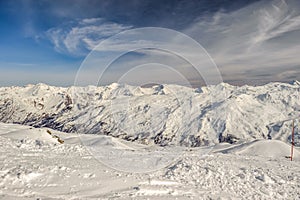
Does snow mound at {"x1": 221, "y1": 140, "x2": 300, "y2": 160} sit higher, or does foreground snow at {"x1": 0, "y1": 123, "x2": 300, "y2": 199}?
foreground snow at {"x1": 0, "y1": 123, "x2": 300, "y2": 199}

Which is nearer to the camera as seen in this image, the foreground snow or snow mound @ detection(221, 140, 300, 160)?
the foreground snow

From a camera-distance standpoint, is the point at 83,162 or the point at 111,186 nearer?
the point at 111,186

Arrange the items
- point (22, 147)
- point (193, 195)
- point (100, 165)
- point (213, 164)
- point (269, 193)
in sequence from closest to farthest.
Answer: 1. point (193, 195)
2. point (269, 193)
3. point (100, 165)
4. point (213, 164)
5. point (22, 147)

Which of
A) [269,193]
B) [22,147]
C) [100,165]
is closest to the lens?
[269,193]

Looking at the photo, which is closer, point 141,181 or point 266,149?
point 141,181

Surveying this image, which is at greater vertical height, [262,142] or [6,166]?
[6,166]

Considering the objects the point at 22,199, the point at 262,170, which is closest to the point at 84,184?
the point at 22,199

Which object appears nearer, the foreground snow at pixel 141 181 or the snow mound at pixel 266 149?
the foreground snow at pixel 141 181

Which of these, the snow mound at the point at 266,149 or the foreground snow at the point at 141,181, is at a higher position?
the foreground snow at the point at 141,181

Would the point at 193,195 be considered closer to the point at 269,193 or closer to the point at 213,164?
the point at 269,193

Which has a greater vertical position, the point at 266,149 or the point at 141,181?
the point at 141,181
